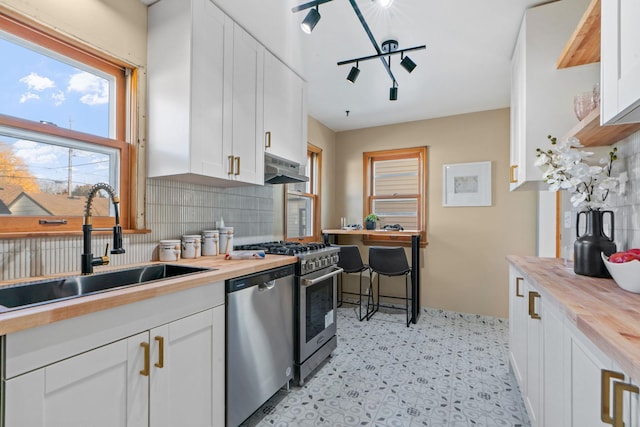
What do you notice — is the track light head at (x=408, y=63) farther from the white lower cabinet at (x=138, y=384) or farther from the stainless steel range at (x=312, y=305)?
the white lower cabinet at (x=138, y=384)

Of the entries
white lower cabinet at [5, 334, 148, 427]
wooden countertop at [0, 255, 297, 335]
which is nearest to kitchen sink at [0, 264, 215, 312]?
wooden countertop at [0, 255, 297, 335]

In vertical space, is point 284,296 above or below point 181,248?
below

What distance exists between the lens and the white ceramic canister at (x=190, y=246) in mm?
1986

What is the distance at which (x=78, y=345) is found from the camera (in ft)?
3.14

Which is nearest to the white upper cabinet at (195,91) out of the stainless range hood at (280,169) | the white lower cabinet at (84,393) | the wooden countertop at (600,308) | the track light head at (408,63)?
the stainless range hood at (280,169)

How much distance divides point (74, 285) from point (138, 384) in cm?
59

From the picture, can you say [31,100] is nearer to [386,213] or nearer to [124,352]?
[124,352]

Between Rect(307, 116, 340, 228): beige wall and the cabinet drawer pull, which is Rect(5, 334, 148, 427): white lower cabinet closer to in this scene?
the cabinet drawer pull

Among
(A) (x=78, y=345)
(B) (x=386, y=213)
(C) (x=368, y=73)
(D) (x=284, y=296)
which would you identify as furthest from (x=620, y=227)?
(B) (x=386, y=213)

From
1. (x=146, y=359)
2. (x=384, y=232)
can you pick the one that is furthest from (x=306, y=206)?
(x=146, y=359)

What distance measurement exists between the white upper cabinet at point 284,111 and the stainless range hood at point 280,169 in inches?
1.9

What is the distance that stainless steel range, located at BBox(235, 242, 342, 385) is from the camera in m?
2.10

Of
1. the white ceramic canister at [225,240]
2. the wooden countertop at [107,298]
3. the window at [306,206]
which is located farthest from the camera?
the window at [306,206]

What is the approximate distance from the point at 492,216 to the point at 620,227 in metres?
2.09
